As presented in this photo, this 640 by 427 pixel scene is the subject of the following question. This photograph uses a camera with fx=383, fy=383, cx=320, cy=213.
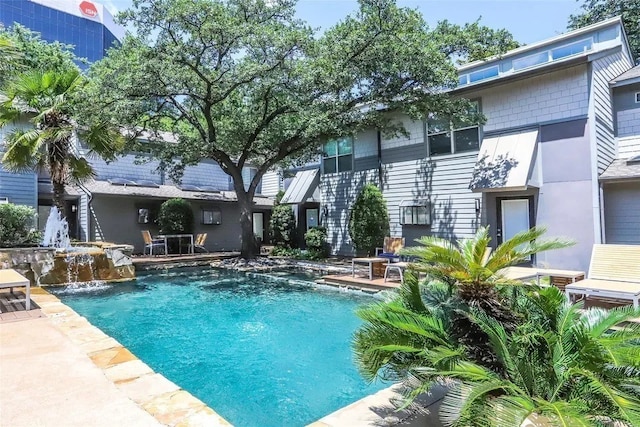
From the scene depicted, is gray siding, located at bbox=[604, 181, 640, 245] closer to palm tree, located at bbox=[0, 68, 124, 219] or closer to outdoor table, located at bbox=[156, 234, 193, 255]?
palm tree, located at bbox=[0, 68, 124, 219]

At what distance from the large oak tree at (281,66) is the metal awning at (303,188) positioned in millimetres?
2764

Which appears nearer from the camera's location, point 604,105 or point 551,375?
point 551,375

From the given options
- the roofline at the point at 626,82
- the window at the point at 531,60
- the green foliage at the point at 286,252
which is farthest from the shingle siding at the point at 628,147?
the green foliage at the point at 286,252

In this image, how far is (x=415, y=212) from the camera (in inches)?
572

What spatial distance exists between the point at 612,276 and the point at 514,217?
4.61 meters

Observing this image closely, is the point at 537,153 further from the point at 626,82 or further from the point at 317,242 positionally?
the point at 317,242

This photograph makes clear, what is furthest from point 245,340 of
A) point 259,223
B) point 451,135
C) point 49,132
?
point 259,223

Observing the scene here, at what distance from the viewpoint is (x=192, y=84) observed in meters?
15.0

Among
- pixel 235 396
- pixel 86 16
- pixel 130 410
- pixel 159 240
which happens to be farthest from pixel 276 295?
pixel 86 16

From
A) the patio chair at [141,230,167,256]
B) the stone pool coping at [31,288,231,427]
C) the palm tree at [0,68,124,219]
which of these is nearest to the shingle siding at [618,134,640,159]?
the stone pool coping at [31,288,231,427]

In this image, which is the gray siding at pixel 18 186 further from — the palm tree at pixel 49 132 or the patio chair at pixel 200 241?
the patio chair at pixel 200 241

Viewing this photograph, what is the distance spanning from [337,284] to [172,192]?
12.2 metres

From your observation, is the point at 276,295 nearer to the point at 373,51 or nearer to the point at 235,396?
the point at 235,396

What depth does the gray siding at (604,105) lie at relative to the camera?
1077 centimetres
